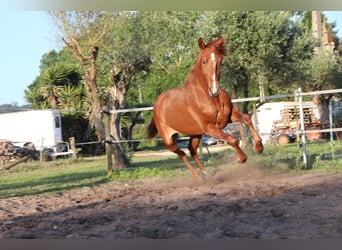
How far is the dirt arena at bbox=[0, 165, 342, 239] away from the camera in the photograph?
14.1 ft

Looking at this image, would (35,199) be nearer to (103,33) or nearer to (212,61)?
(212,61)

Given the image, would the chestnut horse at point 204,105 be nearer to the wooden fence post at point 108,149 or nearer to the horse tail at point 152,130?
the horse tail at point 152,130

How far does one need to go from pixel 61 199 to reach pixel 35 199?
472mm

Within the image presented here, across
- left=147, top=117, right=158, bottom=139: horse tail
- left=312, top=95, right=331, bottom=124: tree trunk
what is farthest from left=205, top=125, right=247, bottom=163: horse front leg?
left=312, top=95, right=331, bottom=124: tree trunk

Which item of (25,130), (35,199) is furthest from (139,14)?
(25,130)

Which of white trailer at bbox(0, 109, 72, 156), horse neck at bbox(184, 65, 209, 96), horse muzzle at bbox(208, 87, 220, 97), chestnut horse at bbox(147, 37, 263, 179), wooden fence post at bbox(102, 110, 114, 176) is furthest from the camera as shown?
white trailer at bbox(0, 109, 72, 156)

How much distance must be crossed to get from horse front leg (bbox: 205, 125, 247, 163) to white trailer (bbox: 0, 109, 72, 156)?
50.1 feet

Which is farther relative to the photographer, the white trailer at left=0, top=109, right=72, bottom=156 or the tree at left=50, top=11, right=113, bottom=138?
the white trailer at left=0, top=109, right=72, bottom=156

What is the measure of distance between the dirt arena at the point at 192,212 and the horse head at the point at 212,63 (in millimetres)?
1310

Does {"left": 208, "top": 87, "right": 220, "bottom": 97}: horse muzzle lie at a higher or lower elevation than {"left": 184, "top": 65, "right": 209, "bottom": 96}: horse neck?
lower

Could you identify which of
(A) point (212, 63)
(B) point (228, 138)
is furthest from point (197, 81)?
(B) point (228, 138)

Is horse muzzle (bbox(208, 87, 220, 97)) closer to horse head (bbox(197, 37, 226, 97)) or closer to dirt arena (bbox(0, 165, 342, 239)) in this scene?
horse head (bbox(197, 37, 226, 97))

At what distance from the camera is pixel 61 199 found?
6984 millimetres

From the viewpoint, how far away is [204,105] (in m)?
6.90
